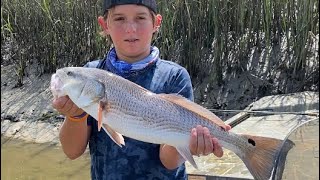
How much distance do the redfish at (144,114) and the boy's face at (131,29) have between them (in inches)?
7.2

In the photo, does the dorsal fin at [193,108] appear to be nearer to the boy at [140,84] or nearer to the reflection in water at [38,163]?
the boy at [140,84]

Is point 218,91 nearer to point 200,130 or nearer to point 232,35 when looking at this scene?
point 232,35

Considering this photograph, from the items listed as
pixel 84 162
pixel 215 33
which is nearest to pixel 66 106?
pixel 84 162

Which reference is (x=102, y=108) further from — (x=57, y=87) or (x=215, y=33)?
(x=215, y=33)

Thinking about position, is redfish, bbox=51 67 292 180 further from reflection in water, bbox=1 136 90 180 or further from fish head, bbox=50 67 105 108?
reflection in water, bbox=1 136 90 180

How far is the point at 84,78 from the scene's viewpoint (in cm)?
213

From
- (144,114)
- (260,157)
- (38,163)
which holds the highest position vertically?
(144,114)

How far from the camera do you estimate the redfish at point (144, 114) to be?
207cm

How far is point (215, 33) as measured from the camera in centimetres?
700

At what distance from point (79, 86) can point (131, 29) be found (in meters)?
0.32

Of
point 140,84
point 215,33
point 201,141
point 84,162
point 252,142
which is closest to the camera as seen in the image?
point 201,141

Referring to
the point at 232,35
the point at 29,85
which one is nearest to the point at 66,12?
the point at 29,85

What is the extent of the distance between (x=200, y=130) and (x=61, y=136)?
0.60m

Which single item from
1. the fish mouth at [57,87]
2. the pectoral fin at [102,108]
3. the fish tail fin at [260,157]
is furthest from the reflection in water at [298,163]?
the fish mouth at [57,87]
